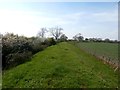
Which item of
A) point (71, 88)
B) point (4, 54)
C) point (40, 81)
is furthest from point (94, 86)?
point (4, 54)

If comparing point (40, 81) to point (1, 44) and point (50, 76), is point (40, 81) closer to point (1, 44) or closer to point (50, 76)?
point (50, 76)

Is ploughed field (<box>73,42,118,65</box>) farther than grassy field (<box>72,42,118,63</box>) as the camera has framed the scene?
No

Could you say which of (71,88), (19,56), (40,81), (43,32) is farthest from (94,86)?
(43,32)

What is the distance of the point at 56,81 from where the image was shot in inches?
609

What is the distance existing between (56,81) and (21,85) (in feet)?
7.38

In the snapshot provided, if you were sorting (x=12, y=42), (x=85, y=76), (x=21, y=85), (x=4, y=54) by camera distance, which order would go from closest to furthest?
1. (x=21, y=85)
2. (x=85, y=76)
3. (x=4, y=54)
4. (x=12, y=42)

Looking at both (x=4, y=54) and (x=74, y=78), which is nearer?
(x=74, y=78)

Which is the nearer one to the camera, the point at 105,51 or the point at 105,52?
the point at 105,52

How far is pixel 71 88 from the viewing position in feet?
45.1

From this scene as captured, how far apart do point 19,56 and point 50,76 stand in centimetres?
1197

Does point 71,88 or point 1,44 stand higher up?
point 1,44

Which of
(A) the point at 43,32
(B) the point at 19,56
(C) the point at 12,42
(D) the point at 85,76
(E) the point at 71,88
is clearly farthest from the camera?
(A) the point at 43,32

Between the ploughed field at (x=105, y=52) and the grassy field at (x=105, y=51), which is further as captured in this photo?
the grassy field at (x=105, y=51)

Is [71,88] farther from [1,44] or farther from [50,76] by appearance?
[1,44]
